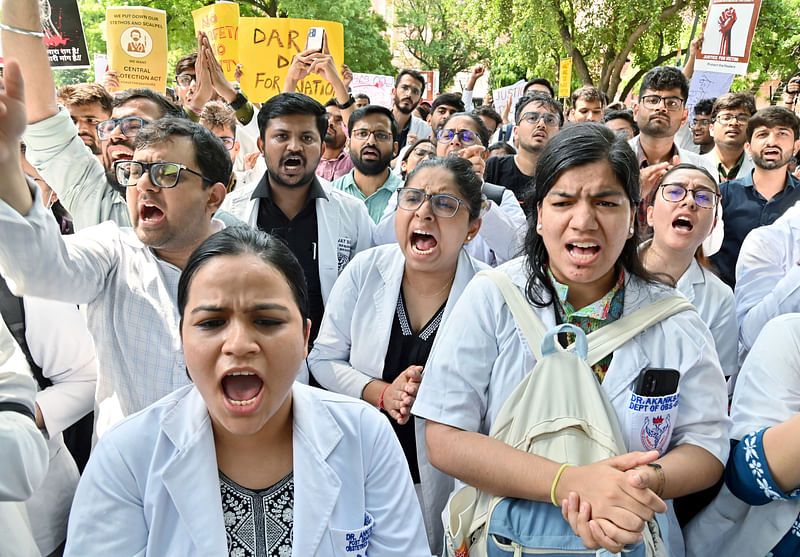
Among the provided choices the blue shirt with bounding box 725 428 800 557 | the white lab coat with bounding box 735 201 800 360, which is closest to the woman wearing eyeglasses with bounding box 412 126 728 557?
the blue shirt with bounding box 725 428 800 557

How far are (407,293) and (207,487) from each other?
1436 mm

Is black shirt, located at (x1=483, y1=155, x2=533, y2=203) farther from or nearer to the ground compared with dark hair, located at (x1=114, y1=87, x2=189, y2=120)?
nearer to the ground

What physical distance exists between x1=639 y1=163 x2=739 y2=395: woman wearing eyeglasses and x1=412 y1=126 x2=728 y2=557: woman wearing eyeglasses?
875mm

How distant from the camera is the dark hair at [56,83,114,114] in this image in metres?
3.98

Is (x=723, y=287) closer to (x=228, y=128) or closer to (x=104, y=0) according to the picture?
(x=228, y=128)

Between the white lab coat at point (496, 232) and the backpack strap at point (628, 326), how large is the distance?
4.60 ft

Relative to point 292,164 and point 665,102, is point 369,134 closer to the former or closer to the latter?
point 292,164

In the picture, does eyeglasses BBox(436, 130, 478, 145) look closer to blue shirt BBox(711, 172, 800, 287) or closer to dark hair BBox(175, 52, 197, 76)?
blue shirt BBox(711, 172, 800, 287)

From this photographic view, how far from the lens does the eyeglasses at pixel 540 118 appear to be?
16.5 ft

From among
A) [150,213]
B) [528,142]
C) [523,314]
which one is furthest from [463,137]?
[523,314]

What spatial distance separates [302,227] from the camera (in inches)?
143

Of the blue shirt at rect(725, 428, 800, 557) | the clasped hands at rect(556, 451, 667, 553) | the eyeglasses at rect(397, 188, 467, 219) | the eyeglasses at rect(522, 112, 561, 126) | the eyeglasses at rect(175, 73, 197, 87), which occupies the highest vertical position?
the eyeglasses at rect(175, 73, 197, 87)

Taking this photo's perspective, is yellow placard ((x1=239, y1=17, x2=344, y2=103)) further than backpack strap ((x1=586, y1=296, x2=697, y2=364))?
Yes

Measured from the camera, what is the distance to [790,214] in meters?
3.40
